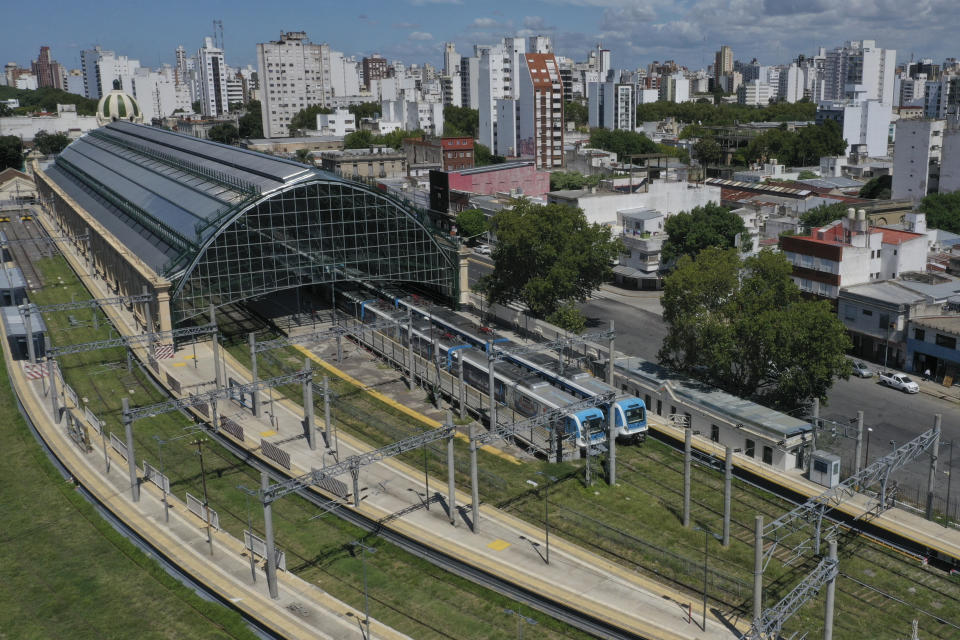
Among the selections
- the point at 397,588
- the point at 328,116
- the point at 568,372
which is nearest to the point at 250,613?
the point at 397,588

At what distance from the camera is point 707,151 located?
455ft

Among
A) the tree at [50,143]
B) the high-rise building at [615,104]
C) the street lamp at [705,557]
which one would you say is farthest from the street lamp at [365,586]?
the high-rise building at [615,104]

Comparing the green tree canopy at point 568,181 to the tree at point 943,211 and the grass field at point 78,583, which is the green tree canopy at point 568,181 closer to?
the tree at point 943,211

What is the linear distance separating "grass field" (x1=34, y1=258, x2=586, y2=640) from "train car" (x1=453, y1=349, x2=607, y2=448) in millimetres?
9822

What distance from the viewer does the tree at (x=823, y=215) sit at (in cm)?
7419

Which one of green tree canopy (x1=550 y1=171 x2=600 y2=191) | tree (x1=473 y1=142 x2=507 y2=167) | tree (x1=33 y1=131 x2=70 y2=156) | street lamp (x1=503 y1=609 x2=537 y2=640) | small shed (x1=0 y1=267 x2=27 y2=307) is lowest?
street lamp (x1=503 y1=609 x2=537 y2=640)

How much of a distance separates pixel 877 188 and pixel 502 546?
89287 millimetres

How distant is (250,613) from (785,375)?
26.1 m

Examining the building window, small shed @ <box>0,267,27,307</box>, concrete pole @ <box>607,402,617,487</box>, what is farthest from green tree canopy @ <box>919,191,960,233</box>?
small shed @ <box>0,267,27,307</box>

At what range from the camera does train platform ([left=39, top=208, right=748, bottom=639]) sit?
26.8 metres

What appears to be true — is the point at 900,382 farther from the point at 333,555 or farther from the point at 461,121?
the point at 461,121

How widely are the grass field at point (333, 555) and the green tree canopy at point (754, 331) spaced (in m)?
19.0

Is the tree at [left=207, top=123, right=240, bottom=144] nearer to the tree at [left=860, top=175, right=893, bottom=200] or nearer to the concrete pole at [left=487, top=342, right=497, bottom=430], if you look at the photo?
the tree at [left=860, top=175, right=893, bottom=200]

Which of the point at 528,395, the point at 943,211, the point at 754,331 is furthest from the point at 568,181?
the point at 528,395
